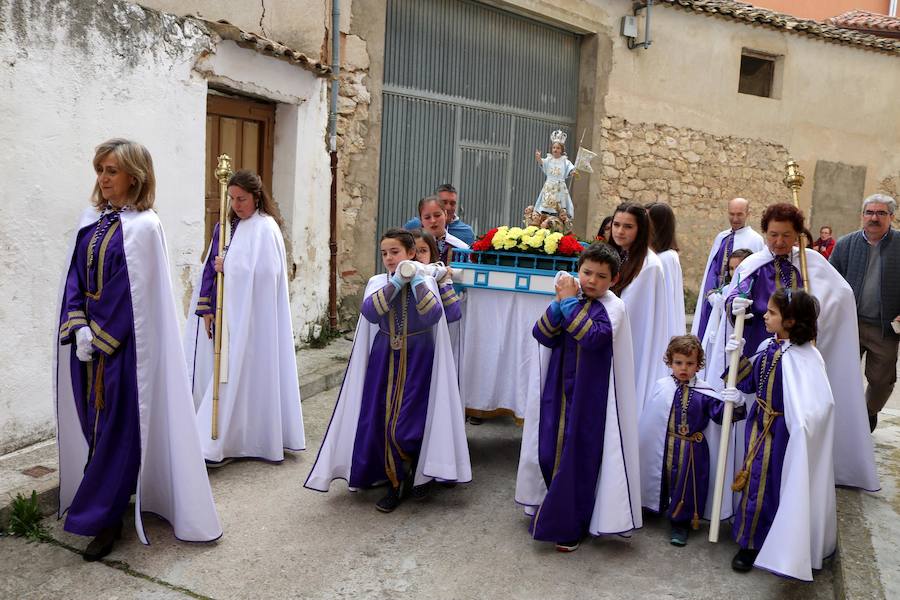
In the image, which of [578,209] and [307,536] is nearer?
[307,536]

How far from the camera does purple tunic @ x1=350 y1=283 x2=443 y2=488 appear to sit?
4711 millimetres

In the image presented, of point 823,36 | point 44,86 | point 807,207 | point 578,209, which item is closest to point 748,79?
point 823,36

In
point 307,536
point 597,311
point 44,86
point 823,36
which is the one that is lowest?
point 307,536

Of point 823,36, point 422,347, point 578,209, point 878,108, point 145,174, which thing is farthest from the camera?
point 878,108

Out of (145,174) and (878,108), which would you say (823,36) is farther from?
(145,174)

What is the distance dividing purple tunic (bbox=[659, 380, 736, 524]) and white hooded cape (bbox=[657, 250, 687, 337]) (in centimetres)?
91

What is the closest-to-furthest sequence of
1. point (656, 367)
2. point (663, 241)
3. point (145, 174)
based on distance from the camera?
point (145, 174) → point (656, 367) → point (663, 241)

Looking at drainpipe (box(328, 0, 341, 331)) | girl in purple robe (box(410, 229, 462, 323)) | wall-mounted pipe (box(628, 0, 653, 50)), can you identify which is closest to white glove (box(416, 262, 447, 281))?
girl in purple robe (box(410, 229, 462, 323))

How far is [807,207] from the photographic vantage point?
15461 mm

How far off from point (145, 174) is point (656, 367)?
10.0 ft

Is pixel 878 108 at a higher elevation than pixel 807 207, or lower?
higher

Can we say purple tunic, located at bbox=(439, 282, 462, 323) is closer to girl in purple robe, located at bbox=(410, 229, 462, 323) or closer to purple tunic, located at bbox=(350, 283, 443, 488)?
girl in purple robe, located at bbox=(410, 229, 462, 323)

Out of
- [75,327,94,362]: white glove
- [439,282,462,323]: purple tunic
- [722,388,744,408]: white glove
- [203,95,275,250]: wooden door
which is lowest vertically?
[722,388,744,408]: white glove

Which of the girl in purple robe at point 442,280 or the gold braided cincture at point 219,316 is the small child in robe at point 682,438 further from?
the gold braided cincture at point 219,316
